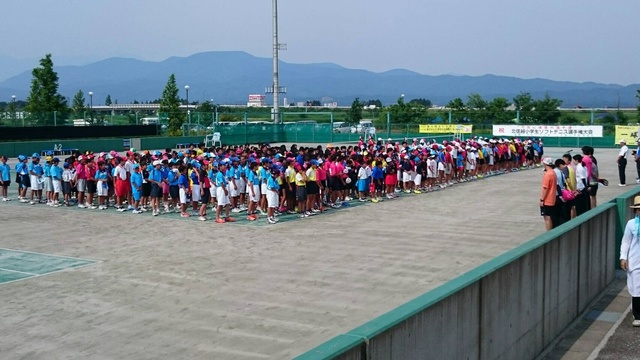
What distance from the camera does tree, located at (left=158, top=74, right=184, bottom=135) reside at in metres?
69.8

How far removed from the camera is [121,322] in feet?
35.2

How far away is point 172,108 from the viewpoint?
239ft

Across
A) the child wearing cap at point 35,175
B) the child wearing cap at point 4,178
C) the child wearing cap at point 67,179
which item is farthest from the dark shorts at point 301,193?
the child wearing cap at point 4,178

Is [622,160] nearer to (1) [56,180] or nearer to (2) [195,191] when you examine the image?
(2) [195,191]

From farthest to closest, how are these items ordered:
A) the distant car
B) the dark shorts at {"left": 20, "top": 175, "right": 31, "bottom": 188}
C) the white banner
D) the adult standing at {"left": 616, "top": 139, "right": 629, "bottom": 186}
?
the distant car < the white banner < the adult standing at {"left": 616, "top": 139, "right": 629, "bottom": 186} < the dark shorts at {"left": 20, "top": 175, "right": 31, "bottom": 188}

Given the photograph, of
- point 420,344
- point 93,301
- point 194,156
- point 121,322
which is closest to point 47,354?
point 121,322

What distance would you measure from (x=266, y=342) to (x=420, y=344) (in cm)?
385

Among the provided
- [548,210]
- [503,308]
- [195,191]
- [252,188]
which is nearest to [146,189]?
[195,191]

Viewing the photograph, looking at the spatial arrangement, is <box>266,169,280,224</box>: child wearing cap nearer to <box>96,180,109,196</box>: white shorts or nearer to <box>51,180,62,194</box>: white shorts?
<box>96,180,109,196</box>: white shorts

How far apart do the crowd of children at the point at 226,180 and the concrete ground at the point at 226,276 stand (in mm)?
860

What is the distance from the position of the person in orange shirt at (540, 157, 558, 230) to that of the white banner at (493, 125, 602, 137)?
46098 mm

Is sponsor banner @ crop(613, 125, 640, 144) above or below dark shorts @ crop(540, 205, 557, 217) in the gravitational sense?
above

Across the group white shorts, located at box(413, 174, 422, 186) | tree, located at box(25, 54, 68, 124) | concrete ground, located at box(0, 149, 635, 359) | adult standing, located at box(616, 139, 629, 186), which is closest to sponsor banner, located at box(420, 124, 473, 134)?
tree, located at box(25, 54, 68, 124)

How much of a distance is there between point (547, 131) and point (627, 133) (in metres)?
6.20
